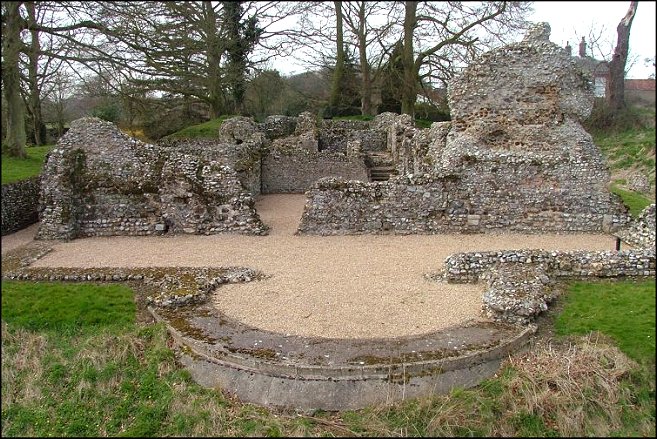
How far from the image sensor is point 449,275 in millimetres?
9641

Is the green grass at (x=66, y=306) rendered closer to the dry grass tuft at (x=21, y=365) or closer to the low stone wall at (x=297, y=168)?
the dry grass tuft at (x=21, y=365)

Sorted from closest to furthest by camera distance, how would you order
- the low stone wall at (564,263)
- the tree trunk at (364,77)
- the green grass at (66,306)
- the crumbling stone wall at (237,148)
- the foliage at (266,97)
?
the green grass at (66,306), the low stone wall at (564,263), the crumbling stone wall at (237,148), the tree trunk at (364,77), the foliage at (266,97)

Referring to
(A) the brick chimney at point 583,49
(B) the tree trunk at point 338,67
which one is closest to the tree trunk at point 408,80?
(B) the tree trunk at point 338,67

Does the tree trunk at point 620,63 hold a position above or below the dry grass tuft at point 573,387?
above

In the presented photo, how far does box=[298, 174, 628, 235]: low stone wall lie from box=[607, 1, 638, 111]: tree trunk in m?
16.1

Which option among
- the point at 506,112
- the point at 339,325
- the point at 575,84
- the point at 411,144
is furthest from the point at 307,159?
the point at 339,325

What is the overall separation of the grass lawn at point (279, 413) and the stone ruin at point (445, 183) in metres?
4.81

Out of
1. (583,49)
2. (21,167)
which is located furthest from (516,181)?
(583,49)

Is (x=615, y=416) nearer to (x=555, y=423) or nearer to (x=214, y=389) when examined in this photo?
(x=555, y=423)

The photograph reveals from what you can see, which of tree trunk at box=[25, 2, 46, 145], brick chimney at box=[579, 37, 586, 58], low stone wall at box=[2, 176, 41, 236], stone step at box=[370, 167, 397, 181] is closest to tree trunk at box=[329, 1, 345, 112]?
stone step at box=[370, 167, 397, 181]

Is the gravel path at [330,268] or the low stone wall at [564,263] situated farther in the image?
the low stone wall at [564,263]

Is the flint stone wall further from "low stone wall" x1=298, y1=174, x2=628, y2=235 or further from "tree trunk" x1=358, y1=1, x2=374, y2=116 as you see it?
"tree trunk" x1=358, y1=1, x2=374, y2=116

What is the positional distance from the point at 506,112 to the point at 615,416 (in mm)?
8894

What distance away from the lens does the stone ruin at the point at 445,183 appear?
12.8 m
